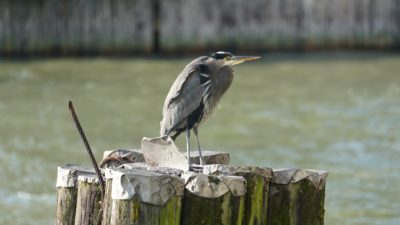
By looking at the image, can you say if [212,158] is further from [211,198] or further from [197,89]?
[211,198]

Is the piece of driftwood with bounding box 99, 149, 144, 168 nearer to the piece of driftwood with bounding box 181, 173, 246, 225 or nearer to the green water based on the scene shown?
the piece of driftwood with bounding box 181, 173, 246, 225

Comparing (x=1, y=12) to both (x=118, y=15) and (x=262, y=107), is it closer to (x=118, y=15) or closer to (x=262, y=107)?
(x=118, y=15)

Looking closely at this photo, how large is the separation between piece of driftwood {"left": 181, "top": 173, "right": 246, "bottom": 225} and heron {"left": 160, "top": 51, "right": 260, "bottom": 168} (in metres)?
1.36

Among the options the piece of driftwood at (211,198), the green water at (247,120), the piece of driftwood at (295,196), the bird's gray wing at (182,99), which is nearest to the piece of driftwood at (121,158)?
the bird's gray wing at (182,99)

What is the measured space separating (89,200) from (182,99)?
1.38m

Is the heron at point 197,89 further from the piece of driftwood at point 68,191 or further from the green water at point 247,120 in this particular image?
the green water at point 247,120

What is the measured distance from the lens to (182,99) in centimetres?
704

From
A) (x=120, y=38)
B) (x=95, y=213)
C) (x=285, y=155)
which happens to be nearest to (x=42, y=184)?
(x=285, y=155)

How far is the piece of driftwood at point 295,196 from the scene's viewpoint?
5.93 m

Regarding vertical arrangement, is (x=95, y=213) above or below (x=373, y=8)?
below

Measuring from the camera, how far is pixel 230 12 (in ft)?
64.3

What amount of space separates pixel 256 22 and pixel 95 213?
14.0 meters

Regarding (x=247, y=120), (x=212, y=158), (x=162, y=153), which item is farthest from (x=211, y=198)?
(x=247, y=120)

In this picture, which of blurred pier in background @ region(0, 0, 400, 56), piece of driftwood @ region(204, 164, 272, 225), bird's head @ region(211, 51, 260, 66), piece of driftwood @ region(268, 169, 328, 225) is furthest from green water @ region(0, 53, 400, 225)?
piece of driftwood @ region(204, 164, 272, 225)
